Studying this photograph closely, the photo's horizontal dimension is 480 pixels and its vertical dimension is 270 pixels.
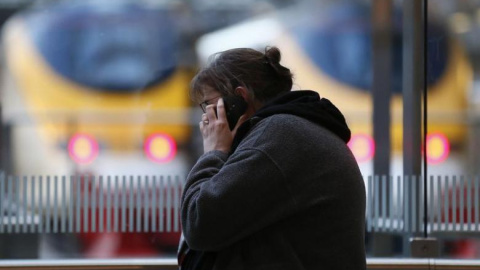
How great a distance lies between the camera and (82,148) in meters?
3.10

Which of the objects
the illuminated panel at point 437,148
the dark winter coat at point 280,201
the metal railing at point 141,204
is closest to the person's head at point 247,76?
the dark winter coat at point 280,201

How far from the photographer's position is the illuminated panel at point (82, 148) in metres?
3.09

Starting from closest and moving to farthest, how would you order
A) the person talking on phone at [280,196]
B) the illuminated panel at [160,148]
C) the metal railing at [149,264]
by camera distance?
the person talking on phone at [280,196] → the metal railing at [149,264] → the illuminated panel at [160,148]

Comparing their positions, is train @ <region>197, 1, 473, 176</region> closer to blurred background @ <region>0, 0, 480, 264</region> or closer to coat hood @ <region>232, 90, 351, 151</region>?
blurred background @ <region>0, 0, 480, 264</region>

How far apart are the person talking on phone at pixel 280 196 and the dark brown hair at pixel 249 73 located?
64mm

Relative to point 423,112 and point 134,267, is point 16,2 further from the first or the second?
point 423,112

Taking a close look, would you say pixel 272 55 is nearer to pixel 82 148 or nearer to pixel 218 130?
pixel 218 130

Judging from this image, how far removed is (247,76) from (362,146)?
1.48m

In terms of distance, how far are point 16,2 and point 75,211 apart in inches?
30.9

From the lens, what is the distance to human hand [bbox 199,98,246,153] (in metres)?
1.67

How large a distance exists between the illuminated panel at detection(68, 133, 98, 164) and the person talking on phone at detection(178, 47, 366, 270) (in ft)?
4.95

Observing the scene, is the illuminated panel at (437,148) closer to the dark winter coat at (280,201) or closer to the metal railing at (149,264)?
the metal railing at (149,264)

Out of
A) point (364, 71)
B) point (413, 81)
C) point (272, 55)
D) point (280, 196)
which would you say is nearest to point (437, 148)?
point (413, 81)

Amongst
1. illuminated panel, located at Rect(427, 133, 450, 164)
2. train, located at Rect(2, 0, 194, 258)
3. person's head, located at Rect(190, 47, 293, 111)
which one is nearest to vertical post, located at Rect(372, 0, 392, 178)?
illuminated panel, located at Rect(427, 133, 450, 164)
